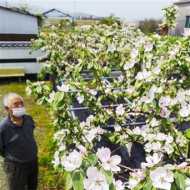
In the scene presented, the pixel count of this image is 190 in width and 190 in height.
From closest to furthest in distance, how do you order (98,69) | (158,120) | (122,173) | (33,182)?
(122,173)
(158,120)
(98,69)
(33,182)

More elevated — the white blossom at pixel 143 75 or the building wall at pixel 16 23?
the white blossom at pixel 143 75

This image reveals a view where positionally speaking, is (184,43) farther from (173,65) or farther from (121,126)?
(121,126)

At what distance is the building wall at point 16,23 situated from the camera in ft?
46.0

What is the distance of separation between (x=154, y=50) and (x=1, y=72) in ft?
32.5

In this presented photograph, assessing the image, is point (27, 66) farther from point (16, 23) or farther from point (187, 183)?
point (187, 183)

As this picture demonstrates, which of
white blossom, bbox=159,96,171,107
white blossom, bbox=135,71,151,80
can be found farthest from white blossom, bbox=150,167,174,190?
white blossom, bbox=135,71,151,80

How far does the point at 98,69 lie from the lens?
4.94 m

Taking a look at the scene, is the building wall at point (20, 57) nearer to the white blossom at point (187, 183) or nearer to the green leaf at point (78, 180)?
the green leaf at point (78, 180)

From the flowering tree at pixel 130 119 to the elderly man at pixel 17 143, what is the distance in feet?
2.71

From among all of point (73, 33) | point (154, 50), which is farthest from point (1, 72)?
point (154, 50)

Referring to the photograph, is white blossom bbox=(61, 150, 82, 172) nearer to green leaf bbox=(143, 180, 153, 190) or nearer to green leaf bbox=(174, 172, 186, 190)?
green leaf bbox=(143, 180, 153, 190)

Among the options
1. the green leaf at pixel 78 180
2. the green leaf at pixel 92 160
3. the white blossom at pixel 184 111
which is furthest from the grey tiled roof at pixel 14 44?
the green leaf at pixel 78 180

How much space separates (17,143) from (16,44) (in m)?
9.29

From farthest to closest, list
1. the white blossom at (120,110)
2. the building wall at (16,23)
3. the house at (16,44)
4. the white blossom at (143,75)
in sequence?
the building wall at (16,23) → the house at (16,44) → the white blossom at (120,110) → the white blossom at (143,75)
